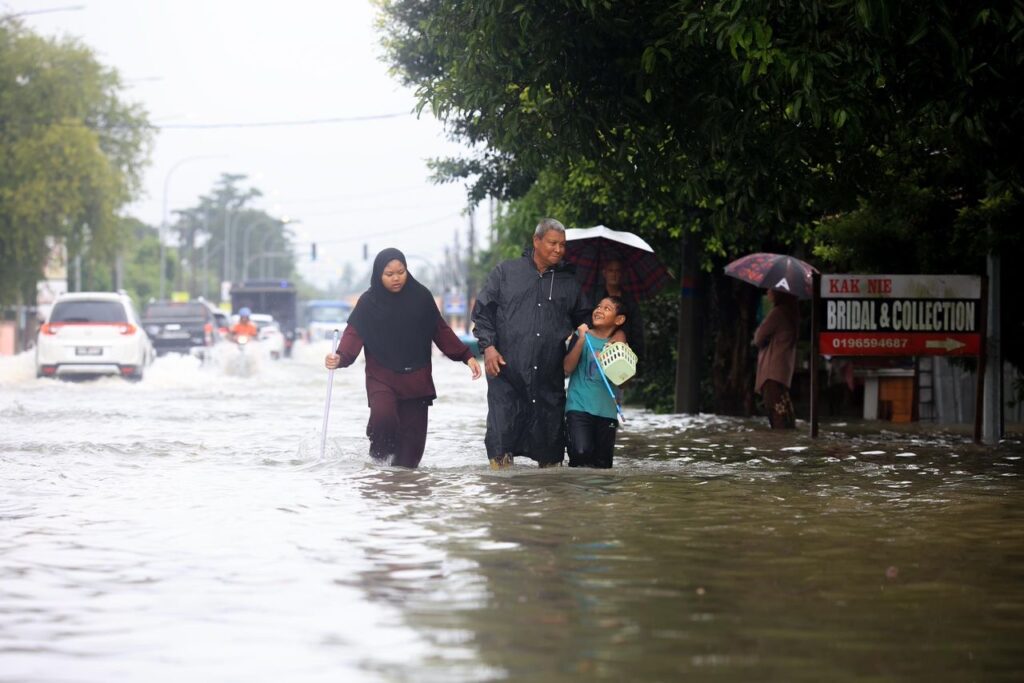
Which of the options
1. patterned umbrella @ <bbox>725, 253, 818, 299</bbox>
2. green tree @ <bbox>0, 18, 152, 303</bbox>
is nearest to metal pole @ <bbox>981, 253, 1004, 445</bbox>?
patterned umbrella @ <bbox>725, 253, 818, 299</bbox>

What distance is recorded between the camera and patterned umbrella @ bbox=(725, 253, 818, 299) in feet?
66.3

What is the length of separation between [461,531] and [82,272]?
70.7 meters

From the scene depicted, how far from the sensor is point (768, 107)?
48.1ft

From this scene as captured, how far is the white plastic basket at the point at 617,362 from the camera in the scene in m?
11.6

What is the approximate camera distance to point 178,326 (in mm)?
45219

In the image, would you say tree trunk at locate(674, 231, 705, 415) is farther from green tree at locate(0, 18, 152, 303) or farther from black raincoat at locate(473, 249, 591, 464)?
green tree at locate(0, 18, 152, 303)

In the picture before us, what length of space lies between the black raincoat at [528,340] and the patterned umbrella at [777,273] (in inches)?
339

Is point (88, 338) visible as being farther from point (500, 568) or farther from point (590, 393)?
point (500, 568)

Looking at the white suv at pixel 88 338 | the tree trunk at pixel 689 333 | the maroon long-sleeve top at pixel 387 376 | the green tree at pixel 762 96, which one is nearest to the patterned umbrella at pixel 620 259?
the green tree at pixel 762 96

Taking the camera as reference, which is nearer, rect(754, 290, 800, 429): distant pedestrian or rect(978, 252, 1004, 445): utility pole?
rect(978, 252, 1004, 445): utility pole

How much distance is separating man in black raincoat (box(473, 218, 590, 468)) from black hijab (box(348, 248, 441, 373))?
94cm

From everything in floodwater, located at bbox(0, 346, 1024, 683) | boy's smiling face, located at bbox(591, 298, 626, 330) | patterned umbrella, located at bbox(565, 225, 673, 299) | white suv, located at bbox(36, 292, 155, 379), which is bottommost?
floodwater, located at bbox(0, 346, 1024, 683)

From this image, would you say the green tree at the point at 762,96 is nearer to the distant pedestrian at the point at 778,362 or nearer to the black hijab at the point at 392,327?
the distant pedestrian at the point at 778,362

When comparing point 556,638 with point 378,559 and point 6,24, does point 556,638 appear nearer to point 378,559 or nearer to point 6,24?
point 378,559
